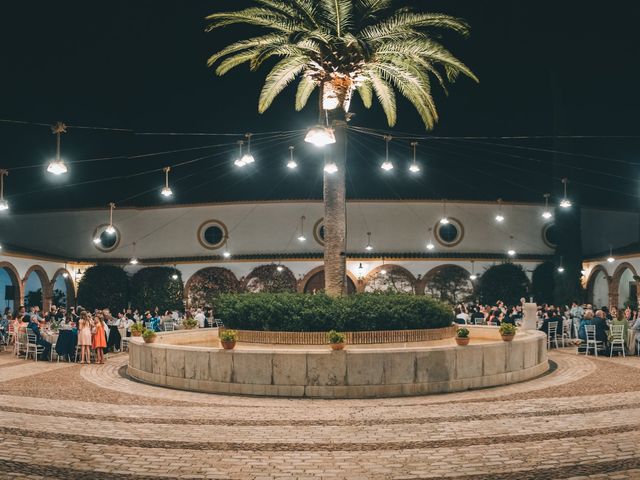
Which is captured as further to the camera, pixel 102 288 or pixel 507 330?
pixel 102 288

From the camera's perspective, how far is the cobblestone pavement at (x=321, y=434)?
688 cm

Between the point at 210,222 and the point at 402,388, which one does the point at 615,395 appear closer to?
the point at 402,388

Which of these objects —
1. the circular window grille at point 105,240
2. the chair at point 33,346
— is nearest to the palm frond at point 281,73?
the chair at point 33,346

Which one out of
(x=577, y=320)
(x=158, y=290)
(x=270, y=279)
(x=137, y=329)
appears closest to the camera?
→ (x=137, y=329)

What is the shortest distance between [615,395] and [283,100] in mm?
32683

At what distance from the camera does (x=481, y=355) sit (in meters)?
12.8

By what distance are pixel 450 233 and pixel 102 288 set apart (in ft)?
66.1

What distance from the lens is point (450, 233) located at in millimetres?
34250

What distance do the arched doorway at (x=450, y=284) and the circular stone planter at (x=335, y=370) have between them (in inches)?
783

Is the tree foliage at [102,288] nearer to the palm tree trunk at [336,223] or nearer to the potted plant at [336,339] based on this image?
the palm tree trunk at [336,223]

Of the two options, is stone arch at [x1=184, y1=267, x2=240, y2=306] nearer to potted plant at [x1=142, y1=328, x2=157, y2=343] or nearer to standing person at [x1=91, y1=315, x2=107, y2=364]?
standing person at [x1=91, y1=315, x2=107, y2=364]

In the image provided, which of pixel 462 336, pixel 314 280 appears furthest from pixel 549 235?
pixel 462 336

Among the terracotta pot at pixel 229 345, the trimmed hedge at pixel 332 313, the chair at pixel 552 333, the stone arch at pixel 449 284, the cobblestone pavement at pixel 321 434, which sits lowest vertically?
the cobblestone pavement at pixel 321 434

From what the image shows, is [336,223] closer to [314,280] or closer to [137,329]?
[137,329]
